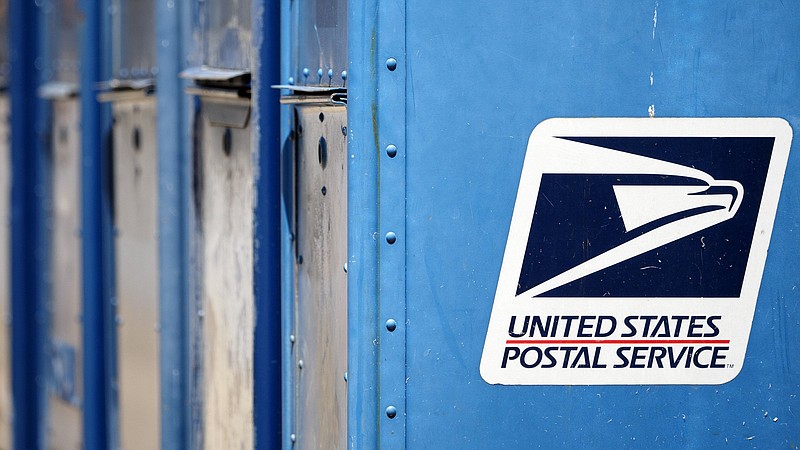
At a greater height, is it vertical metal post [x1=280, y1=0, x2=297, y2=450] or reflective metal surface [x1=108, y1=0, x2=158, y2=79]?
reflective metal surface [x1=108, y1=0, x2=158, y2=79]

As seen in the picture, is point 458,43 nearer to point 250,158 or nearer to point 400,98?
point 400,98

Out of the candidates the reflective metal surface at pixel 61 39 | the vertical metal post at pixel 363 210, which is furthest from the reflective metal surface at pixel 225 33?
the reflective metal surface at pixel 61 39

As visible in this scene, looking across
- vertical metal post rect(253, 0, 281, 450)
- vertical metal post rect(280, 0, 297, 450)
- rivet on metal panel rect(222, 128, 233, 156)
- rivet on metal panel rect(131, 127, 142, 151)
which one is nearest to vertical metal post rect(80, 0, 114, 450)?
rivet on metal panel rect(131, 127, 142, 151)

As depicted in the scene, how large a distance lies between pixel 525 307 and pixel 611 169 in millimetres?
298

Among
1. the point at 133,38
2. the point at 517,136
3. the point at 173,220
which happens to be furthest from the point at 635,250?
the point at 133,38

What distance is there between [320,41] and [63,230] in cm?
316

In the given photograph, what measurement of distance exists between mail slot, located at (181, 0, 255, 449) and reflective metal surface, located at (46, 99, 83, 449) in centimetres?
162

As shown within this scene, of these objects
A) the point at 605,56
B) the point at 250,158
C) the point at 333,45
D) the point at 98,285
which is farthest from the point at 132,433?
the point at 605,56

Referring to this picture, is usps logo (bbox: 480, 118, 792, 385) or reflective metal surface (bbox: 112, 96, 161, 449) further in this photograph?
reflective metal surface (bbox: 112, 96, 161, 449)

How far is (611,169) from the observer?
2.24 m

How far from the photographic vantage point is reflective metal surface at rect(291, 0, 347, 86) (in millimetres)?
2338

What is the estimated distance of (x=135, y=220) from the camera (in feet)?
13.9

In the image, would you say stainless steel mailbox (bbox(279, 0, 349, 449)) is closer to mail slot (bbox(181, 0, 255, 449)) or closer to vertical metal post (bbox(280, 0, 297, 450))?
vertical metal post (bbox(280, 0, 297, 450))

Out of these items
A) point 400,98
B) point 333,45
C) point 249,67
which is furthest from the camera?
point 249,67
